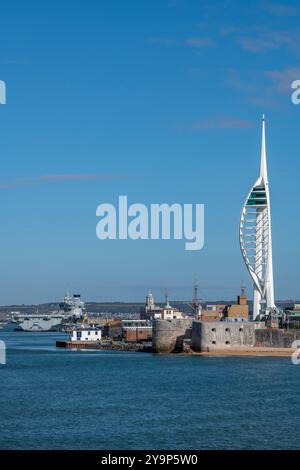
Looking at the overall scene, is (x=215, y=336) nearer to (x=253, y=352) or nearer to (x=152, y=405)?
(x=253, y=352)

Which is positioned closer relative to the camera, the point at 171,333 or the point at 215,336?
the point at 215,336

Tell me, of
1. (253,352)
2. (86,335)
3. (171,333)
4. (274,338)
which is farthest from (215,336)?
(86,335)

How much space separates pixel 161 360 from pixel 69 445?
3399cm

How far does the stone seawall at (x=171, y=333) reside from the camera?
224 feet

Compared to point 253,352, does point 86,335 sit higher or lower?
higher

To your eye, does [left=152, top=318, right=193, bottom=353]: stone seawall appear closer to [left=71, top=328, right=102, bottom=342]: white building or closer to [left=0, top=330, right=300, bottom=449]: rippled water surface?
[left=0, top=330, right=300, bottom=449]: rippled water surface

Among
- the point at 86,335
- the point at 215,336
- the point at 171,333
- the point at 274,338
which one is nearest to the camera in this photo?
the point at 215,336

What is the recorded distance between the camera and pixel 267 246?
8625 cm

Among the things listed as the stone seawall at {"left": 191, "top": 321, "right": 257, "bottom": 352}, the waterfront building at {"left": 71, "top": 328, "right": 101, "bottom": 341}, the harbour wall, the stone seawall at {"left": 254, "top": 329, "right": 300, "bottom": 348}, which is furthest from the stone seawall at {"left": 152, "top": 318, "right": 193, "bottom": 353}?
the waterfront building at {"left": 71, "top": 328, "right": 101, "bottom": 341}

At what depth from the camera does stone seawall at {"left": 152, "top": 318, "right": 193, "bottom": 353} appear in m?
68.2

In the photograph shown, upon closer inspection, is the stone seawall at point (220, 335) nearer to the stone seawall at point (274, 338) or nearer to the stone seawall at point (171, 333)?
the stone seawall at point (274, 338)

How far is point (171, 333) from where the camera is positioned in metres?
68.5
